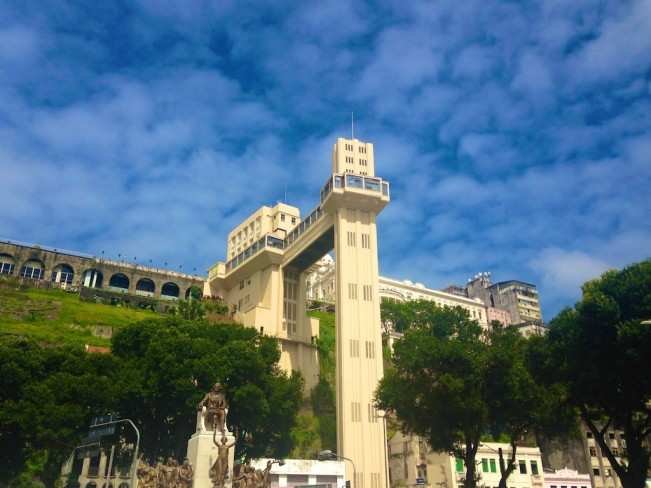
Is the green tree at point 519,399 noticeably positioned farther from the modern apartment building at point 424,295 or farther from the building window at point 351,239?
the modern apartment building at point 424,295

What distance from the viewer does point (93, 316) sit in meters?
79.6

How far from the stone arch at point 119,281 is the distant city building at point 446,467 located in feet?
196

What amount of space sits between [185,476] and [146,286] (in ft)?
262

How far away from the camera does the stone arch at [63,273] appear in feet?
317

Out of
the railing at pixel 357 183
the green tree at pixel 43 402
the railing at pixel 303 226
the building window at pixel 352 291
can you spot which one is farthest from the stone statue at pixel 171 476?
the railing at pixel 303 226

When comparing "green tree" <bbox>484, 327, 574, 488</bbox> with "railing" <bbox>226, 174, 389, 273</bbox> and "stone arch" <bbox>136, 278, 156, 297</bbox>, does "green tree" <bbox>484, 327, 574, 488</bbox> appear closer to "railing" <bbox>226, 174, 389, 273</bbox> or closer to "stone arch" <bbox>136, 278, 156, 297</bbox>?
"railing" <bbox>226, 174, 389, 273</bbox>

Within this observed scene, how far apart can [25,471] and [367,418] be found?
91.1ft

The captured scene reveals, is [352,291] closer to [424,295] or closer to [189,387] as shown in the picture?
[189,387]

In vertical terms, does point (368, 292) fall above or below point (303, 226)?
below

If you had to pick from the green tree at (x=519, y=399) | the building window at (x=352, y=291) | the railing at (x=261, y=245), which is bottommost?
the green tree at (x=519, y=399)

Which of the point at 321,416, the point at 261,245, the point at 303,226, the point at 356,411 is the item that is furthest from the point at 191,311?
the point at 356,411

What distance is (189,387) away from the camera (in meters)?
44.0

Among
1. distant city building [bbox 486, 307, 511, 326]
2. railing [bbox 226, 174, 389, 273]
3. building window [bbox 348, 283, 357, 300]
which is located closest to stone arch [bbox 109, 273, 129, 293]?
railing [bbox 226, 174, 389, 273]

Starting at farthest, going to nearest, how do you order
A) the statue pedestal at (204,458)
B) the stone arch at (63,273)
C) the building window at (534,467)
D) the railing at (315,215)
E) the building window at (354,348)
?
the stone arch at (63,273), the railing at (315,215), the building window at (534,467), the building window at (354,348), the statue pedestal at (204,458)
